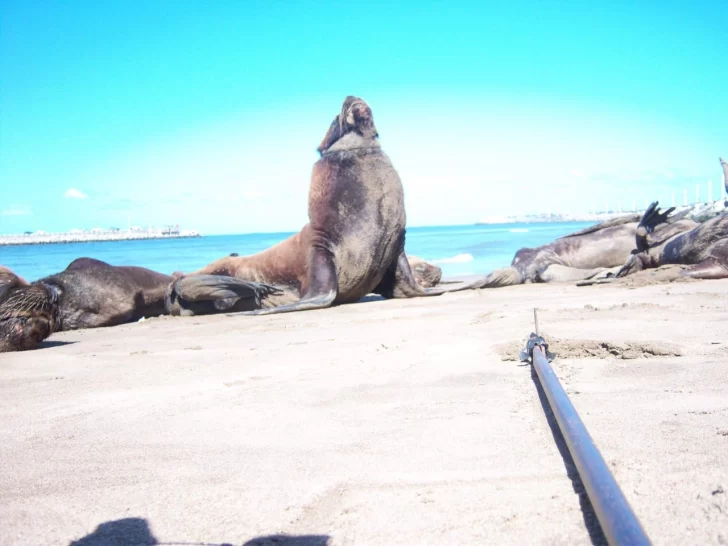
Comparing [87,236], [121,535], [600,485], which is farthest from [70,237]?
[600,485]

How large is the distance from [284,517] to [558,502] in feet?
2.18

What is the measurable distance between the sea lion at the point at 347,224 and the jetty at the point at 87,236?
209ft

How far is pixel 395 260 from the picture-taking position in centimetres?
666

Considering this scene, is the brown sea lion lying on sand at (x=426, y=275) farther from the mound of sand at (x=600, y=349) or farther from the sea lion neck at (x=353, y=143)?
the mound of sand at (x=600, y=349)

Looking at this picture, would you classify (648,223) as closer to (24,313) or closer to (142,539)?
(24,313)

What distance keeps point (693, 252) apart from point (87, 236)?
70465 mm

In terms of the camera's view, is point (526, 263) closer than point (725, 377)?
No

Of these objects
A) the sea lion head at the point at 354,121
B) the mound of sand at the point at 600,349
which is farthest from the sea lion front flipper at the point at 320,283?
the mound of sand at the point at 600,349

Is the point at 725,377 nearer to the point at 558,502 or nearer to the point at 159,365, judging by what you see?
the point at 558,502

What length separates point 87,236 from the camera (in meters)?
68.7

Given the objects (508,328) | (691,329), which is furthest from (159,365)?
(691,329)

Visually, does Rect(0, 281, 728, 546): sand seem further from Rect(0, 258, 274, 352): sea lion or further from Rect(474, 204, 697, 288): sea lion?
Rect(474, 204, 697, 288): sea lion

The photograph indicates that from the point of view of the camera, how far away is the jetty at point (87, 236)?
64.6 meters

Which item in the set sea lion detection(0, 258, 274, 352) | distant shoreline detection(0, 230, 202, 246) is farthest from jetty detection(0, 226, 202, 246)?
sea lion detection(0, 258, 274, 352)
